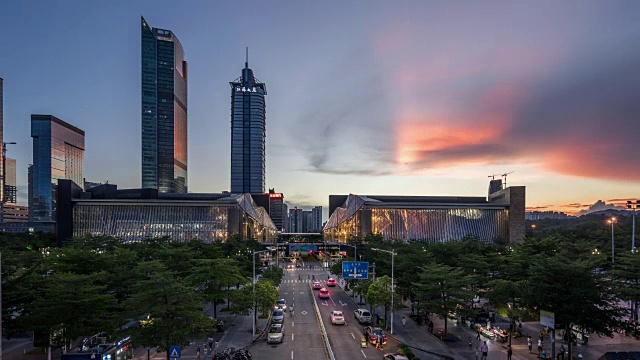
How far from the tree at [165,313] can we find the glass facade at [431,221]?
368 feet

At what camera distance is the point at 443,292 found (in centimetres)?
4066

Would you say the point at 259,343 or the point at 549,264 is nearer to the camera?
the point at 549,264

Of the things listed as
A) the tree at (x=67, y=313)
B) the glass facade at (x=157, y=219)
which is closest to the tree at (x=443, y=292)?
the tree at (x=67, y=313)

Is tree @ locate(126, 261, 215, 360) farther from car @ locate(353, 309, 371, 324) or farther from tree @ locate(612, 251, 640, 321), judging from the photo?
tree @ locate(612, 251, 640, 321)

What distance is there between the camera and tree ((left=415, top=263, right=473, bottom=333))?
39.3 m

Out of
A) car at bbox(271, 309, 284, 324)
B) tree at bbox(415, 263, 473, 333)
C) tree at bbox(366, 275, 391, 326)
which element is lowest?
car at bbox(271, 309, 284, 324)

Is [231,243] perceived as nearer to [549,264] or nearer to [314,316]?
[314,316]

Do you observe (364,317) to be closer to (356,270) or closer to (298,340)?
(356,270)

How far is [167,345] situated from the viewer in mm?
29344

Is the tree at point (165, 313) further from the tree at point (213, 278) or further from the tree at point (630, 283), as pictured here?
the tree at point (630, 283)

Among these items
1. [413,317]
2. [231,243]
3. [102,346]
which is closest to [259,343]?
[102,346]

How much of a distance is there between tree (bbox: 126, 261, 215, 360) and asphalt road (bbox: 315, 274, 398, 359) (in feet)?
44.3

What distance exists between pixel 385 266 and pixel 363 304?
8041 millimetres

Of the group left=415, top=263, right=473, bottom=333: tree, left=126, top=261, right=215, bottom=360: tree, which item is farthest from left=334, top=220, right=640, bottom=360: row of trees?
left=126, top=261, right=215, bottom=360: tree
